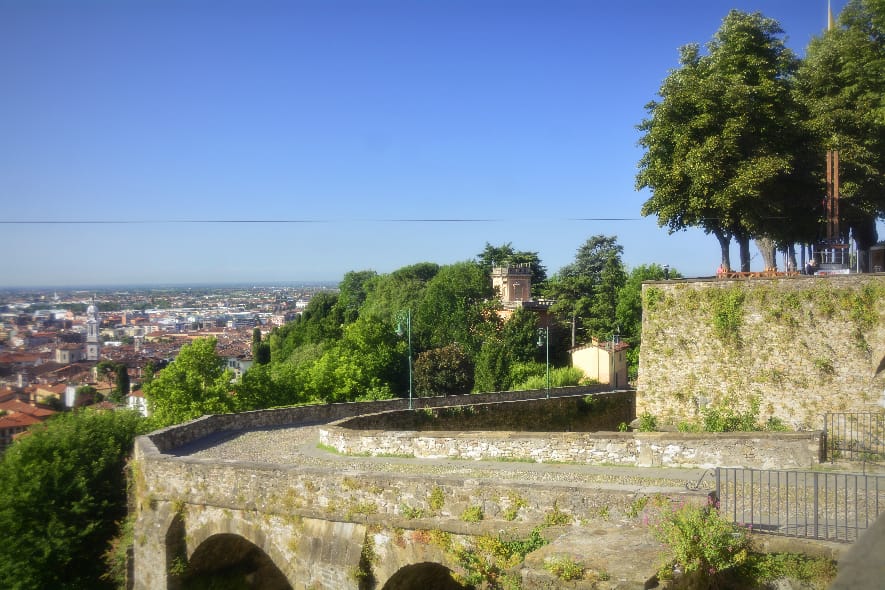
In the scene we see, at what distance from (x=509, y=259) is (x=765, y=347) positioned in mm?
47690

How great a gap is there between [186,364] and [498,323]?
2543 cm

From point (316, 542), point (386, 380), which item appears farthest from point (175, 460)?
point (386, 380)

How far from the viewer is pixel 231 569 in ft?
49.8

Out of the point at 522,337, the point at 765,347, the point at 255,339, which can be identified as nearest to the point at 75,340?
→ the point at 765,347

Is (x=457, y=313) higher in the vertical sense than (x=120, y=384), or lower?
higher

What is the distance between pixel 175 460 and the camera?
1452 cm

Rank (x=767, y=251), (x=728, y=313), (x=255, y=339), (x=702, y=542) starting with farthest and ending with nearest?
(x=255, y=339), (x=767, y=251), (x=728, y=313), (x=702, y=542)

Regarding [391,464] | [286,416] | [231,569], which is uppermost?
[391,464]

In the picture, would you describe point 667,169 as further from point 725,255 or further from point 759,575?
point 759,575

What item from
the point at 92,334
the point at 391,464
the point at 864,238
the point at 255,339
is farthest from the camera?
the point at 255,339

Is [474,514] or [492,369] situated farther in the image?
[492,369]

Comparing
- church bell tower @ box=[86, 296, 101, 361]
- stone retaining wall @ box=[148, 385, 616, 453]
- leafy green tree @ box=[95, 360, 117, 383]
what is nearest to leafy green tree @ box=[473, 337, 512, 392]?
stone retaining wall @ box=[148, 385, 616, 453]

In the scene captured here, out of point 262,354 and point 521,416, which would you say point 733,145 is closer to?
point 521,416

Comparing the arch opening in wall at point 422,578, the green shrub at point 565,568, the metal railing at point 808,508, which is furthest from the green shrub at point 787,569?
the arch opening in wall at point 422,578
